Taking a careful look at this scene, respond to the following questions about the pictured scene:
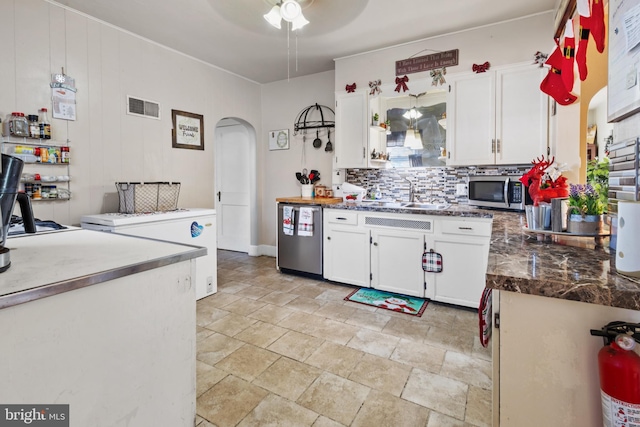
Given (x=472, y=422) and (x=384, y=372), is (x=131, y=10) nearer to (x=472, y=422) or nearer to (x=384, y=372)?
(x=384, y=372)

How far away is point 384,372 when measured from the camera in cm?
199

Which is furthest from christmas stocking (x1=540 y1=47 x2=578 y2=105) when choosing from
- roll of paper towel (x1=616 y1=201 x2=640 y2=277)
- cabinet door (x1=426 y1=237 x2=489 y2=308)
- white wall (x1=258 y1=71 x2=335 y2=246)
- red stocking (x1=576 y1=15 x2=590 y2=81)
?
white wall (x1=258 y1=71 x2=335 y2=246)

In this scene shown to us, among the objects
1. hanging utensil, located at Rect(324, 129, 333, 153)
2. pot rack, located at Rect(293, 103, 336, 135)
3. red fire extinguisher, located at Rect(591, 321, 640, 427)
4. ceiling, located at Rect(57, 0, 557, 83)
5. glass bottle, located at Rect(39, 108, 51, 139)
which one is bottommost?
red fire extinguisher, located at Rect(591, 321, 640, 427)

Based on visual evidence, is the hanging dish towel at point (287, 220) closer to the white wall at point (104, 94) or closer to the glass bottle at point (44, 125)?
Result: the white wall at point (104, 94)

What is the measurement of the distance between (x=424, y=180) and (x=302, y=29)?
207cm

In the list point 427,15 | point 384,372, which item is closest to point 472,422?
point 384,372

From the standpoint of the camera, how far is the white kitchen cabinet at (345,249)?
3.39 metres

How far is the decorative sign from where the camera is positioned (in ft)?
10.8

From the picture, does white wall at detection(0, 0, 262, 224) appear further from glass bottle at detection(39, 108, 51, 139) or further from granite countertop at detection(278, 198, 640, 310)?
granite countertop at detection(278, 198, 640, 310)

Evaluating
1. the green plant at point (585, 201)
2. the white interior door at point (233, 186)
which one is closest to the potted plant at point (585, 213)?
the green plant at point (585, 201)

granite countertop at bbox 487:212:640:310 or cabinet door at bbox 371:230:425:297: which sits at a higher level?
granite countertop at bbox 487:212:640:310

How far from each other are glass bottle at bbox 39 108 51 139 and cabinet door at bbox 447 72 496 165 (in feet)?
12.0

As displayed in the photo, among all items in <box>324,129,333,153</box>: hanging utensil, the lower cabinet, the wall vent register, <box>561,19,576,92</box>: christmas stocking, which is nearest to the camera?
<box>561,19,576,92</box>: christmas stocking

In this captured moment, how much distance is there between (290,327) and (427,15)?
9.93 feet
